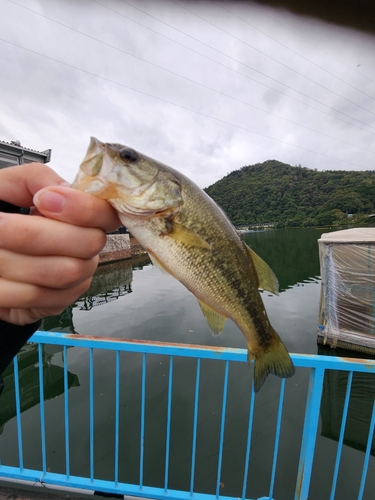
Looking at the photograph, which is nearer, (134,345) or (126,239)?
(134,345)

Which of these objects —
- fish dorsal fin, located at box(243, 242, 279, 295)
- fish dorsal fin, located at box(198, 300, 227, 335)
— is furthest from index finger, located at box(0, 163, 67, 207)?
fish dorsal fin, located at box(243, 242, 279, 295)

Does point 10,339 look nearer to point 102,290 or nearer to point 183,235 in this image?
point 183,235

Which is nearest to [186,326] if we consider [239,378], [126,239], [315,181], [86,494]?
[239,378]

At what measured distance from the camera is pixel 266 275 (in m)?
1.66

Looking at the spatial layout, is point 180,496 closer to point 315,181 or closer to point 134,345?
point 134,345

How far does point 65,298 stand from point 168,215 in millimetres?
659

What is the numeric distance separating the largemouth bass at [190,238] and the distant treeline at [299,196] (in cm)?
5604

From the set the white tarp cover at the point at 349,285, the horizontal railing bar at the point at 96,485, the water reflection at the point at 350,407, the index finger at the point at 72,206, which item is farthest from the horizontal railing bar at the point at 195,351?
the white tarp cover at the point at 349,285

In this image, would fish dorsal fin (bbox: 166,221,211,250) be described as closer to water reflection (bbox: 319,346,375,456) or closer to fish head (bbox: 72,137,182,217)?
fish head (bbox: 72,137,182,217)

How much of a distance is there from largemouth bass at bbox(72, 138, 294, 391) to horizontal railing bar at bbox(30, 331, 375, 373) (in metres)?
0.85

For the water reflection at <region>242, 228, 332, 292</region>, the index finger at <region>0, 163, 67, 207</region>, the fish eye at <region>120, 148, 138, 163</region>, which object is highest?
the fish eye at <region>120, 148, 138, 163</region>

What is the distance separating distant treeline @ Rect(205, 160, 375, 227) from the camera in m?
62.9

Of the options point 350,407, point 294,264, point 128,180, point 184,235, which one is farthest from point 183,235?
point 294,264

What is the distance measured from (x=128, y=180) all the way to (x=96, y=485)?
3.34 meters
